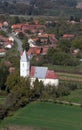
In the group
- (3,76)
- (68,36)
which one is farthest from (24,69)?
(68,36)

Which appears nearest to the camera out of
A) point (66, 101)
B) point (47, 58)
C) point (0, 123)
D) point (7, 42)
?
point (0, 123)

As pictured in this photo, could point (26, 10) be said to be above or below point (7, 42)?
above

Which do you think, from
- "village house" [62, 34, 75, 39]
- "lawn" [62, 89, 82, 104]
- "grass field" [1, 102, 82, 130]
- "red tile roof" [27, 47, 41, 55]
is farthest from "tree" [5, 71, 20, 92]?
"village house" [62, 34, 75, 39]

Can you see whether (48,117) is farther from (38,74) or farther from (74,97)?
(38,74)

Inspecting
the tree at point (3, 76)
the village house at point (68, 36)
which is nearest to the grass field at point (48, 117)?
the tree at point (3, 76)

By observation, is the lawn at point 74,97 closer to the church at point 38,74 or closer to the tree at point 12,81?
the church at point 38,74

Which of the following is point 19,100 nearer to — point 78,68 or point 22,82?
point 22,82

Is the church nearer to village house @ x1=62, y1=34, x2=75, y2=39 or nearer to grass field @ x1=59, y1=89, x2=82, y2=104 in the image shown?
grass field @ x1=59, y1=89, x2=82, y2=104

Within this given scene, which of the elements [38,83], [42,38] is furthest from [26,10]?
[38,83]
